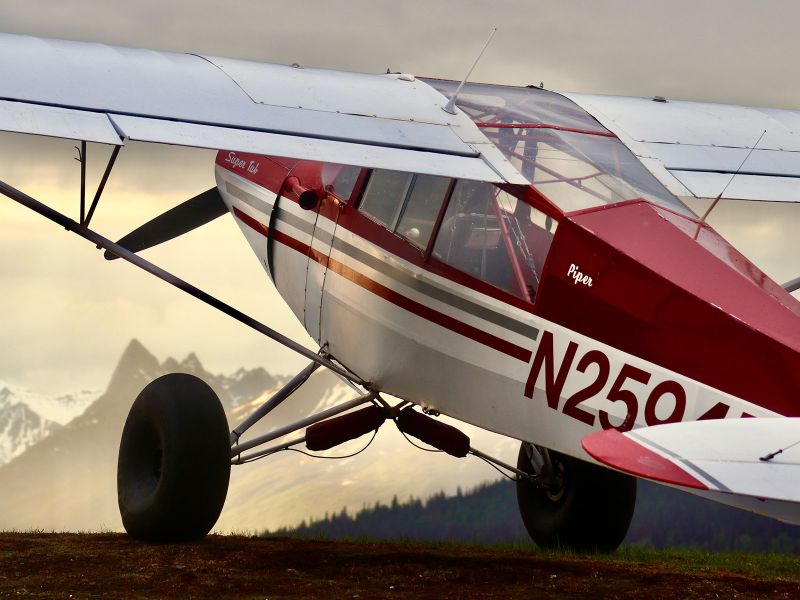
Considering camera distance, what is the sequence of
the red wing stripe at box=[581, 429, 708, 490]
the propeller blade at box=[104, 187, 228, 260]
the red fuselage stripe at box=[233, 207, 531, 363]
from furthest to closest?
1. the propeller blade at box=[104, 187, 228, 260]
2. the red fuselage stripe at box=[233, 207, 531, 363]
3. the red wing stripe at box=[581, 429, 708, 490]

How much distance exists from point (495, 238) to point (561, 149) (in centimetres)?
76

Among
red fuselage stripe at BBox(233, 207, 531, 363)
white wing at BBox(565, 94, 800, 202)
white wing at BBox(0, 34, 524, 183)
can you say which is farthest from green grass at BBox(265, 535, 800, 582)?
white wing at BBox(0, 34, 524, 183)

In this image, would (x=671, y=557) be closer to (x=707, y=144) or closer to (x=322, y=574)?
(x=707, y=144)

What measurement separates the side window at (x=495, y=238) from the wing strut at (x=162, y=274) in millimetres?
1562

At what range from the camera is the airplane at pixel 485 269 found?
6.57 m

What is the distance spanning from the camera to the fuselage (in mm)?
6594

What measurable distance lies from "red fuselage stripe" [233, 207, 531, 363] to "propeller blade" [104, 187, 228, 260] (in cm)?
136

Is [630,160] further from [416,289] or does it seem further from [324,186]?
[324,186]

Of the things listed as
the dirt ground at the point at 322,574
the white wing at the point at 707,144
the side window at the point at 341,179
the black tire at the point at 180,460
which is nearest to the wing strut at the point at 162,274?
the black tire at the point at 180,460

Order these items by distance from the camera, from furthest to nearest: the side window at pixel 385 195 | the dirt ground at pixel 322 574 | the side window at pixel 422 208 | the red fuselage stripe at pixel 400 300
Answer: the side window at pixel 385 195 → the side window at pixel 422 208 → the dirt ground at pixel 322 574 → the red fuselage stripe at pixel 400 300

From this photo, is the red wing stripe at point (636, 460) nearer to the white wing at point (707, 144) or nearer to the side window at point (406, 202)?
the side window at point (406, 202)

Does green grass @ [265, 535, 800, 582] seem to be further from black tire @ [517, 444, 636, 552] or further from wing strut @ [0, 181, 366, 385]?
wing strut @ [0, 181, 366, 385]

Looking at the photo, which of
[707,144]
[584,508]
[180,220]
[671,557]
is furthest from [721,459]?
[180,220]

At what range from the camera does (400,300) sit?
27.6ft
